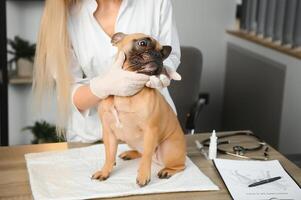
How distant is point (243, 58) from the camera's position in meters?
2.81

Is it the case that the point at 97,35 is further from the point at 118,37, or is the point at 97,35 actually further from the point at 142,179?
the point at 142,179

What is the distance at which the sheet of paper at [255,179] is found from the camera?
1.11 metres

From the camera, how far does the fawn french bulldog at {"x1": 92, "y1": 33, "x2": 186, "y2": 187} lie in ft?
3.52

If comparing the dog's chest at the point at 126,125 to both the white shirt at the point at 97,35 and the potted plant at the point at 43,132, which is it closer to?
the white shirt at the point at 97,35

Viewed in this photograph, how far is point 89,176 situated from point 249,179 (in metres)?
0.43

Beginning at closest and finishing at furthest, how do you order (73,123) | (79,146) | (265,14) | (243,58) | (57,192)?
(57,192), (79,146), (73,123), (265,14), (243,58)

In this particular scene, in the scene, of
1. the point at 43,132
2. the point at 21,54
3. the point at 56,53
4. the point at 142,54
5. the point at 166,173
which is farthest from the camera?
the point at 43,132

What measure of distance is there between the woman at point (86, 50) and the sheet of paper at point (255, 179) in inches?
11.9

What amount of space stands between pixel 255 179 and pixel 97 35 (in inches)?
25.8

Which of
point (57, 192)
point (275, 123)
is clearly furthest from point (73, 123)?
point (275, 123)

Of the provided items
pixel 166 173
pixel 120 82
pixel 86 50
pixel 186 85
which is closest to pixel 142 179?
pixel 166 173

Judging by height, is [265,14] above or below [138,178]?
above

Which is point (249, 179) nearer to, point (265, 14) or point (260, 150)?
point (260, 150)

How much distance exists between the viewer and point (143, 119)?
1097 millimetres
